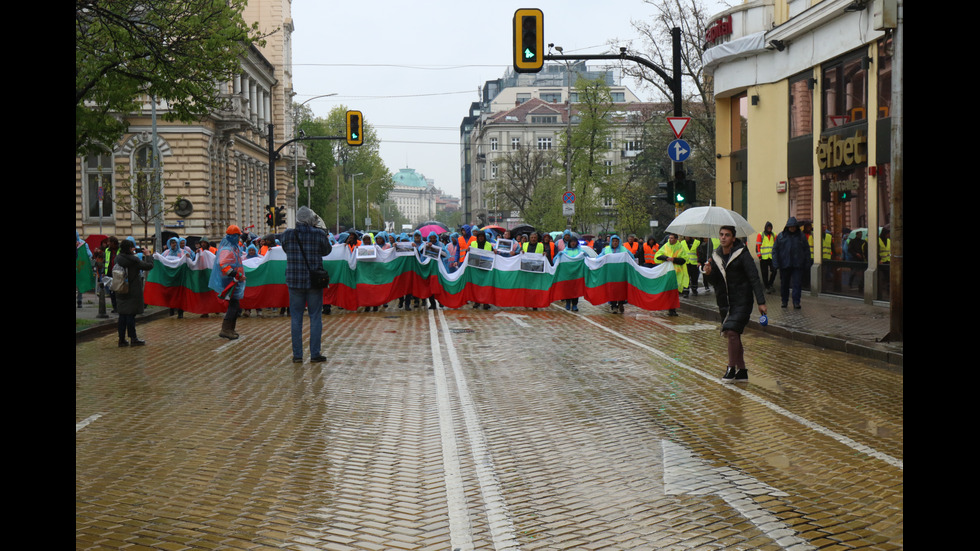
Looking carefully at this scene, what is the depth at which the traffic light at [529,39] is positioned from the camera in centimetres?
1950

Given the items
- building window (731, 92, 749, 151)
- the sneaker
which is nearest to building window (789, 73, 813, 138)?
building window (731, 92, 749, 151)

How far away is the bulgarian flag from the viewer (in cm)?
2128

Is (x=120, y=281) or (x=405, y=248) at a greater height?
(x=405, y=248)

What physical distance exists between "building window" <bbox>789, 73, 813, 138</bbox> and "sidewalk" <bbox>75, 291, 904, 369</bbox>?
463 centimetres

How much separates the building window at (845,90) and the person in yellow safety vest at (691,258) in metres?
4.61

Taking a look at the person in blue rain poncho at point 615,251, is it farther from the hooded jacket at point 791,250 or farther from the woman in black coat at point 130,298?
the woman in black coat at point 130,298

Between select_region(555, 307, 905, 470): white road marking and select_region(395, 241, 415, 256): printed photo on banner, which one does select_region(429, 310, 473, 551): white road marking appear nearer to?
select_region(555, 307, 905, 470): white road marking

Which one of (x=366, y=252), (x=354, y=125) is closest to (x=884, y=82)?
(x=366, y=252)

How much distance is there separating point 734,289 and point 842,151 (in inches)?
543

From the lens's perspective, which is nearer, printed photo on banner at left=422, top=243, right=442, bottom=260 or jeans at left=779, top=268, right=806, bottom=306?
jeans at left=779, top=268, right=806, bottom=306

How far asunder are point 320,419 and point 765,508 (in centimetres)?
435

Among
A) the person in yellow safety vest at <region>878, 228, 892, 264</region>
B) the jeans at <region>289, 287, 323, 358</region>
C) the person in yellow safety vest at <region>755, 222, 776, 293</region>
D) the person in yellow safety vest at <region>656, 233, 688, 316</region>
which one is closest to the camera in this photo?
the jeans at <region>289, 287, 323, 358</region>

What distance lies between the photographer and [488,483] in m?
→ 6.40

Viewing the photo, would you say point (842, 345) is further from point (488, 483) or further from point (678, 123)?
point (678, 123)
